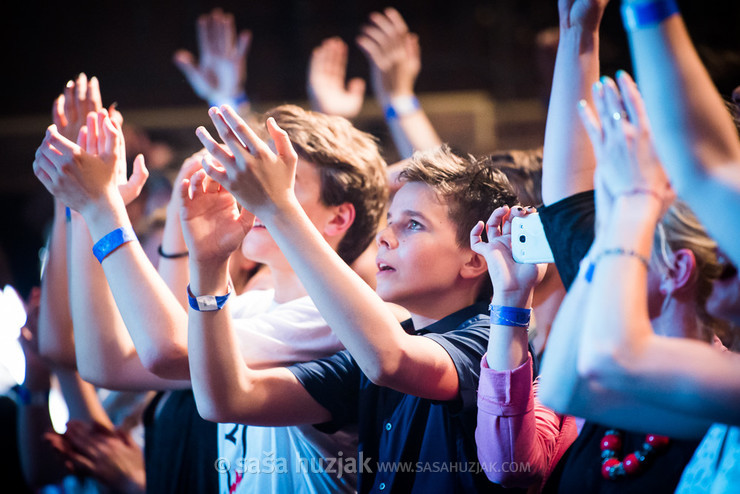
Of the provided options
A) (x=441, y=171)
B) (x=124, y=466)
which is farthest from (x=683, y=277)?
(x=124, y=466)

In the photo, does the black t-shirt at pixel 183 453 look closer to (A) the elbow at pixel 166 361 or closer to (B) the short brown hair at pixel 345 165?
(A) the elbow at pixel 166 361

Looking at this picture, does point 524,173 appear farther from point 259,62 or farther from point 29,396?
point 259,62

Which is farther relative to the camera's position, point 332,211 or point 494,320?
point 332,211

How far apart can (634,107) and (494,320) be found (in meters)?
0.37

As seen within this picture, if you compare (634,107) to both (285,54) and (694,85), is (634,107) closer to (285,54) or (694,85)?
(694,85)

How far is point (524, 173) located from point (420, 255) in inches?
18.4

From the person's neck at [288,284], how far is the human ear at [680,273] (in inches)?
31.5

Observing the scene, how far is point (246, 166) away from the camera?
0.96 m

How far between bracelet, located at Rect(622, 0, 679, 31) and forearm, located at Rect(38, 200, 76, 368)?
1.42 metres

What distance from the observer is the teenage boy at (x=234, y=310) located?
1240 mm

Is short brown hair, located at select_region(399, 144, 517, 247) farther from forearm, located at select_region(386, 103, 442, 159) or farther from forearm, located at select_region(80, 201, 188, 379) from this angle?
forearm, located at select_region(386, 103, 442, 159)

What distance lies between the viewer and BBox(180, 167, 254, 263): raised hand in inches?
44.2

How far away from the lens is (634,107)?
0.74 meters

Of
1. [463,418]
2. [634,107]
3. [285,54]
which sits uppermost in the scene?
[285,54]
